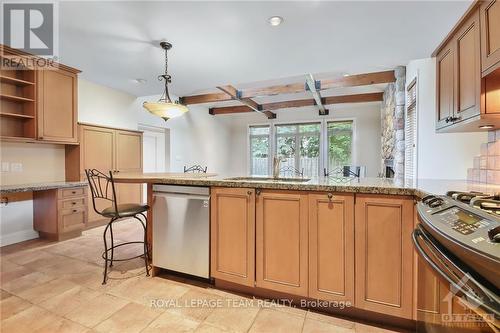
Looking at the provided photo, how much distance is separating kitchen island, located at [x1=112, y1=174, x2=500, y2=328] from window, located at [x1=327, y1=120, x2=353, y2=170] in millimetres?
5666

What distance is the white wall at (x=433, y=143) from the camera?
7.71 feet

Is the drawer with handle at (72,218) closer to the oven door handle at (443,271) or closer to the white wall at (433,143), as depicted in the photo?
the oven door handle at (443,271)

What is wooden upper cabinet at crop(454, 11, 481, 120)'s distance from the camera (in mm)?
1577

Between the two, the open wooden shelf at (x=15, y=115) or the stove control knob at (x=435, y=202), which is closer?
the stove control knob at (x=435, y=202)

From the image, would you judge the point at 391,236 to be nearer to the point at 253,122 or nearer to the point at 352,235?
the point at 352,235

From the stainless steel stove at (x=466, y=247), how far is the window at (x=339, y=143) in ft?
20.8

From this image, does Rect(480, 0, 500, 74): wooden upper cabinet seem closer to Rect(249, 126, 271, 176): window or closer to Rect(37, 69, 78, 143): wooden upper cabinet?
Rect(37, 69, 78, 143): wooden upper cabinet

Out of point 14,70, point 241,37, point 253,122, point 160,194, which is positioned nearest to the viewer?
point 160,194

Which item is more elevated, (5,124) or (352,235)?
(5,124)

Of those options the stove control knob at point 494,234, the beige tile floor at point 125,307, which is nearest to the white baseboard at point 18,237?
the beige tile floor at point 125,307

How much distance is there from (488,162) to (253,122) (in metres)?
6.70

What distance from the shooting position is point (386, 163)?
16.4ft

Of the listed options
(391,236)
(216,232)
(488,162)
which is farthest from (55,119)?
(488,162)

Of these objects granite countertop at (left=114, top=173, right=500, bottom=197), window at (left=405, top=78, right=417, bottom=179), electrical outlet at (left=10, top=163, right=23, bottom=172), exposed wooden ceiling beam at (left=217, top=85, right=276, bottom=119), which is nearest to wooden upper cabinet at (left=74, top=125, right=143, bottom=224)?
electrical outlet at (left=10, top=163, right=23, bottom=172)
